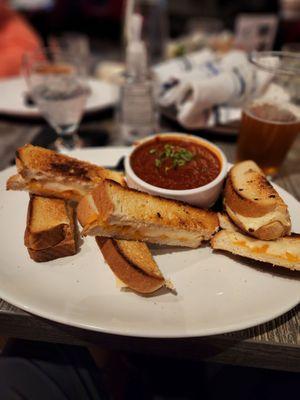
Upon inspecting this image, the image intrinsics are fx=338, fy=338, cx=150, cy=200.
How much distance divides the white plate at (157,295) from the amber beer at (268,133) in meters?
0.85

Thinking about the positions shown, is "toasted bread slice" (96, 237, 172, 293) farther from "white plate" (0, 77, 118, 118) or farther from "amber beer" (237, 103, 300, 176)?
"white plate" (0, 77, 118, 118)

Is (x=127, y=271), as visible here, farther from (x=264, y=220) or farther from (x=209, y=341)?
(x=264, y=220)

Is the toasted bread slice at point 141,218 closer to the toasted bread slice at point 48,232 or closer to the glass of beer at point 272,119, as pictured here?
the toasted bread slice at point 48,232

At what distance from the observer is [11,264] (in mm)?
1187

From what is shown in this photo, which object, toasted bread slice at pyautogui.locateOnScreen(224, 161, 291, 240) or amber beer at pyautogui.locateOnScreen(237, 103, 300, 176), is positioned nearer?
toasted bread slice at pyautogui.locateOnScreen(224, 161, 291, 240)

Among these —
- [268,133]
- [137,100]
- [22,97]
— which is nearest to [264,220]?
[268,133]

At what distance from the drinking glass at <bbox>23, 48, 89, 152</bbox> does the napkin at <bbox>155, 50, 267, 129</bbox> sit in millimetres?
610

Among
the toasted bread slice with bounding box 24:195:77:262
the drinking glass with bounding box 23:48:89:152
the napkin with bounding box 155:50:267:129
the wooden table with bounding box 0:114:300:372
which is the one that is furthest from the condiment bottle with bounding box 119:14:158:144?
the wooden table with bounding box 0:114:300:372

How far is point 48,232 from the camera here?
1.19 metres

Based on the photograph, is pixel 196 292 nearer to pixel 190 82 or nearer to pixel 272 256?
pixel 272 256

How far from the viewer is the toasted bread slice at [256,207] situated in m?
1.25

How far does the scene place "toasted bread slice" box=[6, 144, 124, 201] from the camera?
1.35 metres

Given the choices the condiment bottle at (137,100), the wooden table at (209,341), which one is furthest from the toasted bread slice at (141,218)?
the condiment bottle at (137,100)

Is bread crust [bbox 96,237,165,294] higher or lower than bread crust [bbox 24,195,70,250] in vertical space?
lower
